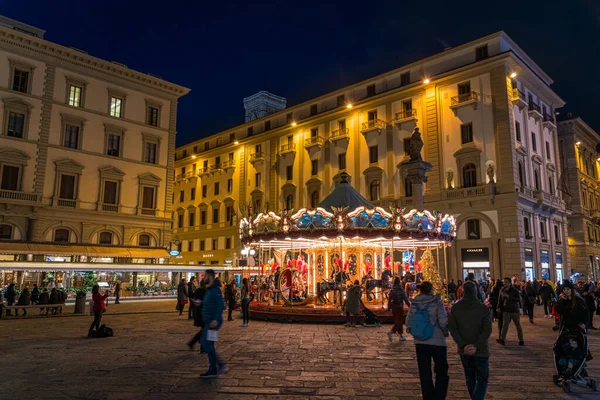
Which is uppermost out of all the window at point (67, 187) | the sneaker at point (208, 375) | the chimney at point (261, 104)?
the chimney at point (261, 104)

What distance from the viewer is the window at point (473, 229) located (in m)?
31.0

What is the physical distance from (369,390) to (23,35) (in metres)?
32.2

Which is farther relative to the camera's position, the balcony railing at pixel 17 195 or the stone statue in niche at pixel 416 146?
the balcony railing at pixel 17 195

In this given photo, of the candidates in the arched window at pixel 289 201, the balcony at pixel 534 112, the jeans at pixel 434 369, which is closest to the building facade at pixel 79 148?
the arched window at pixel 289 201

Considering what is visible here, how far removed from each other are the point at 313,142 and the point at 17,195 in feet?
76.8

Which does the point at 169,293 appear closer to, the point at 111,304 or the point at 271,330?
the point at 111,304

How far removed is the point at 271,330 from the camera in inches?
575

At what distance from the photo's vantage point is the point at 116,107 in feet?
113

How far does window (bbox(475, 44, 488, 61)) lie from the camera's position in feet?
104

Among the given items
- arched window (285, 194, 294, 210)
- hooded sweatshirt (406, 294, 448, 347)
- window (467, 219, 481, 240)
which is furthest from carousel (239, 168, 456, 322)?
arched window (285, 194, 294, 210)

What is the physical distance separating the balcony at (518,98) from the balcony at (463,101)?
7.83 ft

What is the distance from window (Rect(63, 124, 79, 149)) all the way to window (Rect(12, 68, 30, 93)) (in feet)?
11.1

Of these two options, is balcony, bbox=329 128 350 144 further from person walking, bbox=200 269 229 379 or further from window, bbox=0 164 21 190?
person walking, bbox=200 269 229 379

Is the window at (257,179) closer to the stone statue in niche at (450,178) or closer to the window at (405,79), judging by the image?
the window at (405,79)
